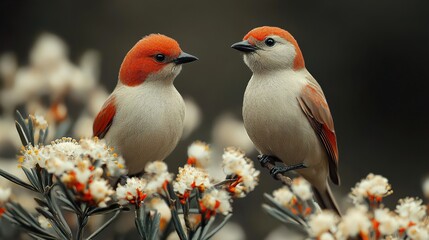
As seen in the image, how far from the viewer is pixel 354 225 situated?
1391 millimetres

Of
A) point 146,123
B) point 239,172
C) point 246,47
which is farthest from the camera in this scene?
point 246,47

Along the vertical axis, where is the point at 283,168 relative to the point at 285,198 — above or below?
above

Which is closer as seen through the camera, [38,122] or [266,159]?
[38,122]

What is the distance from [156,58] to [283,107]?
500 millimetres

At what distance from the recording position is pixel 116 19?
285 inches

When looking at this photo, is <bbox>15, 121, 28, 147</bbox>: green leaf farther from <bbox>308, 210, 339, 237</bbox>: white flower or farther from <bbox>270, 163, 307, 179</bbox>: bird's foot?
<bbox>270, 163, 307, 179</bbox>: bird's foot

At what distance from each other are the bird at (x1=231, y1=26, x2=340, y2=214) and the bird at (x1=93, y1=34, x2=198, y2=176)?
252mm

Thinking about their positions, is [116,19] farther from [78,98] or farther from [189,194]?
[189,194]

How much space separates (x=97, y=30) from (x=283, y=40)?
4842 millimetres

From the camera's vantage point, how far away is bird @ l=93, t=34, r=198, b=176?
7.27 feet

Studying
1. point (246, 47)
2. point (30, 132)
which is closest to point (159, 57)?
point (246, 47)

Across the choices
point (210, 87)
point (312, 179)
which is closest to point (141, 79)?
point (312, 179)

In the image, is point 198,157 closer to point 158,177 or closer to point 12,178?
point 158,177

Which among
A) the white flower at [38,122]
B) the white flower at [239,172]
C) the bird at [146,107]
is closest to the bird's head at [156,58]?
the bird at [146,107]
